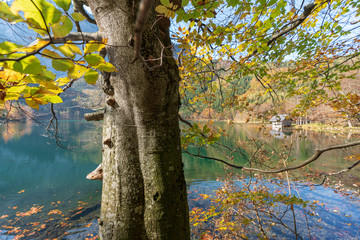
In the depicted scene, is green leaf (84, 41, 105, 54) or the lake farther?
the lake

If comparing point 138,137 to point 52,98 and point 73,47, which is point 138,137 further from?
point 73,47

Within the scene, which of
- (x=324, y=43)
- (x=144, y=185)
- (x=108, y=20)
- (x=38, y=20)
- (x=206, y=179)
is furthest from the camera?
(x=206, y=179)

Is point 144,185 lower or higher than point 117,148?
lower

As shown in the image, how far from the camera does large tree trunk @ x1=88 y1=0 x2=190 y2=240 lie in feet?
2.71

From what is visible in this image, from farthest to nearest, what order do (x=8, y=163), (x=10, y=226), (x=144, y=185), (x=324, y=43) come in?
(x=8, y=163)
(x=10, y=226)
(x=324, y=43)
(x=144, y=185)

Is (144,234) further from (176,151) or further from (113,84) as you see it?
(113,84)

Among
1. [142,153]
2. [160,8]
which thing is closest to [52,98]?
[142,153]

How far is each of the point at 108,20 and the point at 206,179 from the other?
9.86 meters

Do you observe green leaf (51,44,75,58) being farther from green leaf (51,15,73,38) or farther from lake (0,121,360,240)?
lake (0,121,360,240)

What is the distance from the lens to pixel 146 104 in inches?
33.7

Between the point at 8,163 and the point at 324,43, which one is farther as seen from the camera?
the point at 8,163

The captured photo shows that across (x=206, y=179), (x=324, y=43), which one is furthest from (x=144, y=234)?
(x=206, y=179)

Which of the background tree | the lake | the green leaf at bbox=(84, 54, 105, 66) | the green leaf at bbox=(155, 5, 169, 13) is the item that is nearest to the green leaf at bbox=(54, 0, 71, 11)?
the green leaf at bbox=(84, 54, 105, 66)

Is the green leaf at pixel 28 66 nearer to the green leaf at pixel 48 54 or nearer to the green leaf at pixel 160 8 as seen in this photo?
the green leaf at pixel 48 54
